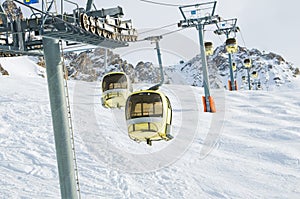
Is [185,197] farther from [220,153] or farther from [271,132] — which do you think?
[271,132]

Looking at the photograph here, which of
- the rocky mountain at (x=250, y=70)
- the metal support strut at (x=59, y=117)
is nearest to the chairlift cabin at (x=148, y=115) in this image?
the metal support strut at (x=59, y=117)

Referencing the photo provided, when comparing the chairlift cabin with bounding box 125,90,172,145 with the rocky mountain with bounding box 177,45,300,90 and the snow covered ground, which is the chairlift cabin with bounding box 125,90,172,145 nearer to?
the snow covered ground

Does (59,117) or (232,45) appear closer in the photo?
(59,117)

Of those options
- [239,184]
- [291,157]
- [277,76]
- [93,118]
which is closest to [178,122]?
[93,118]

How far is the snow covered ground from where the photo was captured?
920cm

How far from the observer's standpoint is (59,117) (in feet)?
24.6

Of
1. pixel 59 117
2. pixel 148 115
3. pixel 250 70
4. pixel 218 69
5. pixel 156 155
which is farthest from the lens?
pixel 218 69

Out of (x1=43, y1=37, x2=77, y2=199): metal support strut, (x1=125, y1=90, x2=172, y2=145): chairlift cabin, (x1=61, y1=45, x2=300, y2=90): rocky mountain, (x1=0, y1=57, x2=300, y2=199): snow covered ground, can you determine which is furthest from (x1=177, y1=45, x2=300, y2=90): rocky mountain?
(x1=43, y1=37, x2=77, y2=199): metal support strut

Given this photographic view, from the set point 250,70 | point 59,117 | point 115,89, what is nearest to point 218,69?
point 250,70

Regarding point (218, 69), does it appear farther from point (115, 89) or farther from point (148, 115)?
point (148, 115)

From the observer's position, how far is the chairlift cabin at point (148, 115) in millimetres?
8250

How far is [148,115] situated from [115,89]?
147 inches

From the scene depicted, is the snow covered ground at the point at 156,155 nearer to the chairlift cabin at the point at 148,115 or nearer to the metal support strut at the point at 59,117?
the metal support strut at the point at 59,117

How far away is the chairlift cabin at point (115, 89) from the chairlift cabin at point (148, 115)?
3342mm
